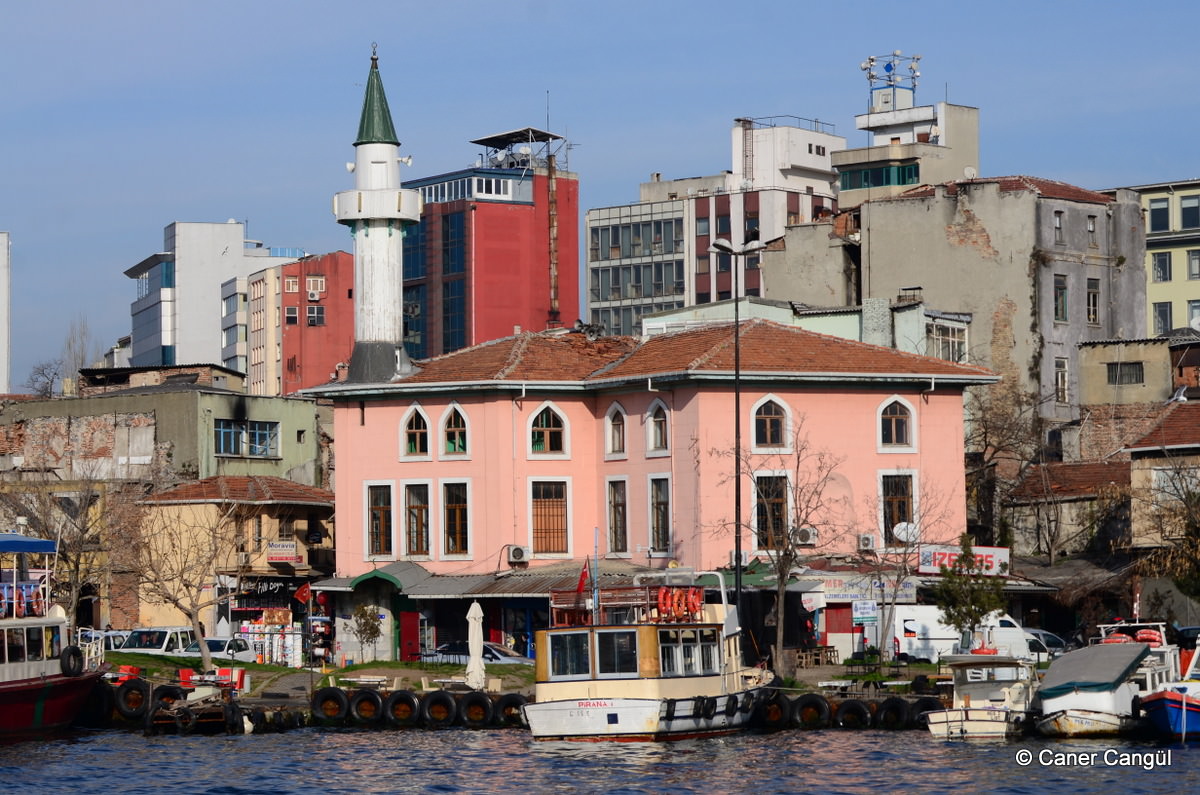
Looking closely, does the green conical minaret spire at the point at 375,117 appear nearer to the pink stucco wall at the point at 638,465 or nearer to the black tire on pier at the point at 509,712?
the pink stucco wall at the point at 638,465

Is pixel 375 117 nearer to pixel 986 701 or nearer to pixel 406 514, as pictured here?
pixel 406 514

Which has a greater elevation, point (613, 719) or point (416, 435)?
point (416, 435)

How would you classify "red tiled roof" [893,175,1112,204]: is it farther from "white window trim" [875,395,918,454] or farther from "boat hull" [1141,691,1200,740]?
"boat hull" [1141,691,1200,740]

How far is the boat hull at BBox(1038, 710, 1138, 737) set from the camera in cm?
4216

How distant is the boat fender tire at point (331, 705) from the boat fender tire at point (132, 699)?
15.5ft

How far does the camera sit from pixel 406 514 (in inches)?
2408

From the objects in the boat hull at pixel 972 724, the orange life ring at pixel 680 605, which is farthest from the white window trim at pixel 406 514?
the boat hull at pixel 972 724

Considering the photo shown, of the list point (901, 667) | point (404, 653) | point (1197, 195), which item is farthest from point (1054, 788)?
point (1197, 195)

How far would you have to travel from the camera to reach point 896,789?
3625cm

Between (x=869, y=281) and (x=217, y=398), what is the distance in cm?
2588

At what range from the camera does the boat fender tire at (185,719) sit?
4712 centimetres

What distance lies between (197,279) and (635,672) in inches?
4448

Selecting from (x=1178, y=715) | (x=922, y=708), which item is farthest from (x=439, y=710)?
(x=1178, y=715)

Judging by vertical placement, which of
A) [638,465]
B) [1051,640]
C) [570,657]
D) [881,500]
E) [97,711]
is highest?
[638,465]
